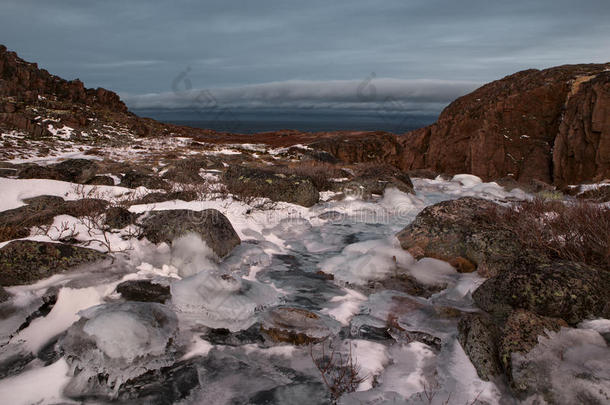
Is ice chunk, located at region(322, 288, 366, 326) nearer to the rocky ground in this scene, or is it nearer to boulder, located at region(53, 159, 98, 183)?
the rocky ground

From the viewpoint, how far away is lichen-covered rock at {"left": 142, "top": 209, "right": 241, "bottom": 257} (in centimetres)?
498

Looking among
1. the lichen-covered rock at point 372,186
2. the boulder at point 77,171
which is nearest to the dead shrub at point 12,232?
the boulder at point 77,171

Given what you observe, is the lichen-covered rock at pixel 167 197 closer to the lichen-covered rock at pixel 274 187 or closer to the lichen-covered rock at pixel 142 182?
the lichen-covered rock at pixel 274 187

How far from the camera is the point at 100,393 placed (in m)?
2.51

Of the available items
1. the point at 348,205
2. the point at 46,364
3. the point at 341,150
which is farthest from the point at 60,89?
the point at 46,364

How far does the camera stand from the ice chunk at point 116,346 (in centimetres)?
263

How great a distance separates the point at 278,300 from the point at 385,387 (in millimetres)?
1706

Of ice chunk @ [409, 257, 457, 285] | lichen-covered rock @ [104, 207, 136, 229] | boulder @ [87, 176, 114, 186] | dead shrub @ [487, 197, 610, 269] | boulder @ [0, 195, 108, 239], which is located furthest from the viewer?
boulder @ [87, 176, 114, 186]

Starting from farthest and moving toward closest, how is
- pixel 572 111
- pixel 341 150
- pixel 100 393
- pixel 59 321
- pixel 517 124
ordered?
1. pixel 341 150
2. pixel 517 124
3. pixel 572 111
4. pixel 59 321
5. pixel 100 393

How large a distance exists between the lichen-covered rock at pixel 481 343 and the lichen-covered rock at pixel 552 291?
0.27 meters

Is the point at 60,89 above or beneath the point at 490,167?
above

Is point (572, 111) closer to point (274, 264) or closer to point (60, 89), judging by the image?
point (274, 264)

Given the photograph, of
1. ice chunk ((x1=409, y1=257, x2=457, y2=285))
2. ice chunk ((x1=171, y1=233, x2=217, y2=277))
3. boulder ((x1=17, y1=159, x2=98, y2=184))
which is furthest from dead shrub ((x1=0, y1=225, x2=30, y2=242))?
boulder ((x1=17, y1=159, x2=98, y2=184))

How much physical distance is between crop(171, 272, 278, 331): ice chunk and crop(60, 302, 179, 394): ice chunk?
16.7 inches
